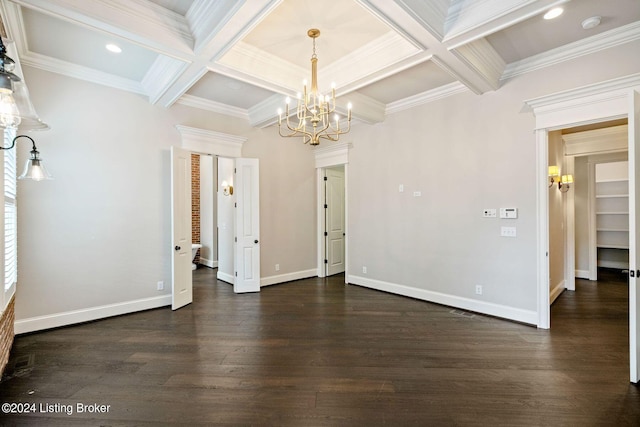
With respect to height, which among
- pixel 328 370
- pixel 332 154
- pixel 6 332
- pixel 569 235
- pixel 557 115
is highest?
pixel 332 154

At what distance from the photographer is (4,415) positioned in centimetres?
198

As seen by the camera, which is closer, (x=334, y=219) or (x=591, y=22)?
(x=591, y=22)

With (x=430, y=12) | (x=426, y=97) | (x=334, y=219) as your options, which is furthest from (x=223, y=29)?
(x=334, y=219)

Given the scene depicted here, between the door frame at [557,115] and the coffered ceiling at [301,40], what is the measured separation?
0.47 m

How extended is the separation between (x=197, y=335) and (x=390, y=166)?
3819 millimetres

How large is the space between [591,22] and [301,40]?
9.36 feet

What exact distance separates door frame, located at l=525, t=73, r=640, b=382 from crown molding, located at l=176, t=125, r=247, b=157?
4289mm

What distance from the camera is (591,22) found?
272 centimetres

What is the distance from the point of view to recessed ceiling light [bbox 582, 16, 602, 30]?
2.68 meters

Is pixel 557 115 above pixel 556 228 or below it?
above

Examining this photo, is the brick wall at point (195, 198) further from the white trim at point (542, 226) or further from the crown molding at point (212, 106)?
the white trim at point (542, 226)

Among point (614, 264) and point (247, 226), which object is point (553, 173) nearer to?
point (614, 264)

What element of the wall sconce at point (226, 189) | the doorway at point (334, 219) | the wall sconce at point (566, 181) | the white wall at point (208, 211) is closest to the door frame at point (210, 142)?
the wall sconce at point (226, 189)

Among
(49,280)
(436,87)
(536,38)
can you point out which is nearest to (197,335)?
(49,280)
